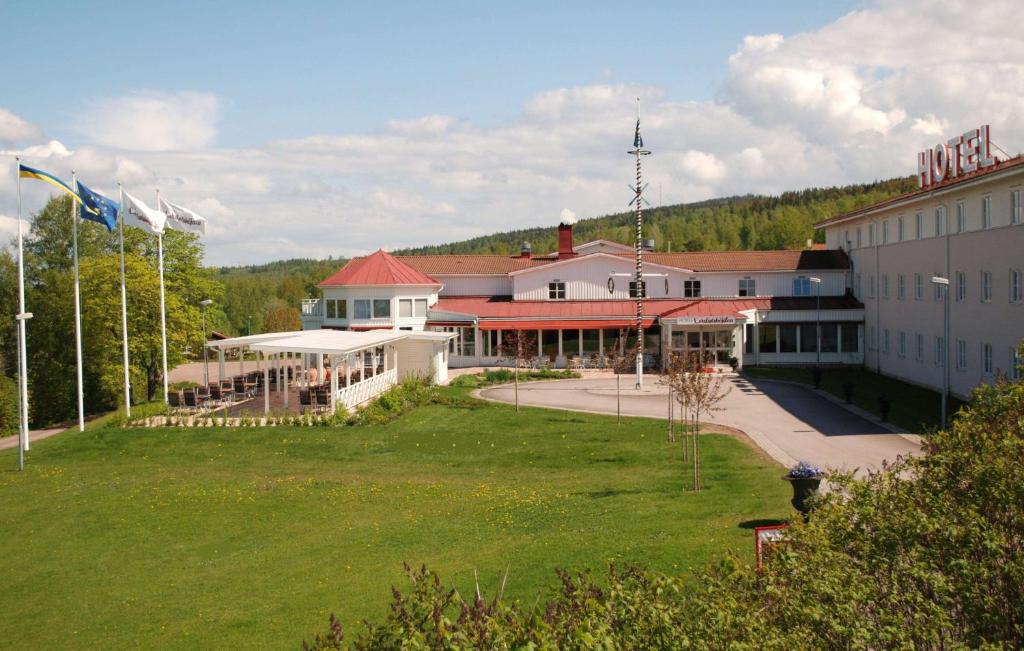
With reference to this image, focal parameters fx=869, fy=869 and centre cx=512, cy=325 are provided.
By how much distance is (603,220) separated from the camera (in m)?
177

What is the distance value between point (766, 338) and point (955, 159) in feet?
46.4

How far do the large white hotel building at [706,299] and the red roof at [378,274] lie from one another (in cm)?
9

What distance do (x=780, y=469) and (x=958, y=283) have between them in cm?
1510

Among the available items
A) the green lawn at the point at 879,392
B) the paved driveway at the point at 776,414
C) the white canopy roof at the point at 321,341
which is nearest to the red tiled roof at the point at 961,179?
the green lawn at the point at 879,392

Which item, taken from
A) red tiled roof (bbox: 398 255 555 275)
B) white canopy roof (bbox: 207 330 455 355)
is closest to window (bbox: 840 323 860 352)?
red tiled roof (bbox: 398 255 555 275)

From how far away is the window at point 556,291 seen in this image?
159 feet

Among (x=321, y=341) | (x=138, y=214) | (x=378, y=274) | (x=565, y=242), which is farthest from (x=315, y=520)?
(x=565, y=242)

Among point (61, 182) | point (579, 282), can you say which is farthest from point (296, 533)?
point (579, 282)

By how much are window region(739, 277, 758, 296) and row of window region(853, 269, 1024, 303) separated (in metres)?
6.74

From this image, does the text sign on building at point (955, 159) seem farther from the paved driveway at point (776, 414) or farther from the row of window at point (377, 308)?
the row of window at point (377, 308)

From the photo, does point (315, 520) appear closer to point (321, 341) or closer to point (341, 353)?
point (341, 353)

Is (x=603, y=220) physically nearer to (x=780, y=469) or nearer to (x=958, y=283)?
(x=958, y=283)

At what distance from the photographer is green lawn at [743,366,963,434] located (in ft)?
86.5

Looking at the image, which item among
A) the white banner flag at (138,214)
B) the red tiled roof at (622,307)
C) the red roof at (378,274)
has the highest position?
the white banner flag at (138,214)
